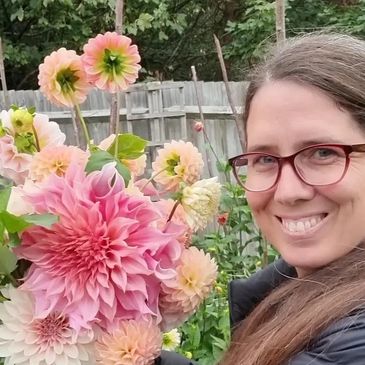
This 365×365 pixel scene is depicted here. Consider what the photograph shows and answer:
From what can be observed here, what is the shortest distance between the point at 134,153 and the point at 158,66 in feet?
23.2

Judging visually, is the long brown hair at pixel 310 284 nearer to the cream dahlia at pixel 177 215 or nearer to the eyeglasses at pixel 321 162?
the eyeglasses at pixel 321 162

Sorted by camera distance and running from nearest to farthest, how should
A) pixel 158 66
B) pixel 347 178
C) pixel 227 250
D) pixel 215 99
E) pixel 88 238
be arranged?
pixel 88 238, pixel 347 178, pixel 227 250, pixel 215 99, pixel 158 66

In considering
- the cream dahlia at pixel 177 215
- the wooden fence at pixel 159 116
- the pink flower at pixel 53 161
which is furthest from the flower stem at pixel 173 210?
the wooden fence at pixel 159 116

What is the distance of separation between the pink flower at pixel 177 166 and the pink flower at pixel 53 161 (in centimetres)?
12

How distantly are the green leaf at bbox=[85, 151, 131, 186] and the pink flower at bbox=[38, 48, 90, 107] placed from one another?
117 millimetres

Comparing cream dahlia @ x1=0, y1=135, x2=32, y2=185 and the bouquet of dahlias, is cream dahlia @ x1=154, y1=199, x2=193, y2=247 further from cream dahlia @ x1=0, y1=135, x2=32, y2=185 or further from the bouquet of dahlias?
cream dahlia @ x1=0, y1=135, x2=32, y2=185

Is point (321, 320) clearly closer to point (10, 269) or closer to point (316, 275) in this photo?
point (316, 275)

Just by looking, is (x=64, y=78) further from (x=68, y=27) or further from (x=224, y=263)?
(x=68, y=27)

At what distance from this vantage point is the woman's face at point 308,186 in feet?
3.05

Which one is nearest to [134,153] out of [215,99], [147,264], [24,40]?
[147,264]

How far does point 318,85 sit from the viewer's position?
95 cm

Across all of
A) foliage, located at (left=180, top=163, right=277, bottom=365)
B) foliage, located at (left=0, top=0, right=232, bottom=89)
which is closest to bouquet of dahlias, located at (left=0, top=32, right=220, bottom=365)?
foliage, located at (left=180, top=163, right=277, bottom=365)

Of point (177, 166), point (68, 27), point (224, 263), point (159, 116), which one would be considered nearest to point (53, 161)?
point (177, 166)

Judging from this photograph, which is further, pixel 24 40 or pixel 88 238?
pixel 24 40
